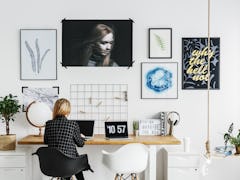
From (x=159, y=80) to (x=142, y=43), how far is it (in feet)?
1.60

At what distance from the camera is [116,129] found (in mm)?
4332

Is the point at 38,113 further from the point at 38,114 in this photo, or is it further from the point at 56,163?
the point at 56,163

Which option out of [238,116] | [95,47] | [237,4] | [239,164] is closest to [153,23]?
[95,47]

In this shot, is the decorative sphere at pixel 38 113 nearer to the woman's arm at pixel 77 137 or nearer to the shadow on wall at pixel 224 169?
the woman's arm at pixel 77 137

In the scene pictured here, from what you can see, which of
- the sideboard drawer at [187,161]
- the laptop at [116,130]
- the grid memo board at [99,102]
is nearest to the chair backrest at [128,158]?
the laptop at [116,130]

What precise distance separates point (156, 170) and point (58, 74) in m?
1.65

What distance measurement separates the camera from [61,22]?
15.1ft

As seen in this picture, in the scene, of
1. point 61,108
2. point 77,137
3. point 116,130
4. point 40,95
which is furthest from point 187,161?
point 40,95

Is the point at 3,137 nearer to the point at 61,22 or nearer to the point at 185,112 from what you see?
the point at 61,22

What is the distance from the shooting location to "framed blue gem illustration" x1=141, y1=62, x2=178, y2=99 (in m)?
4.63

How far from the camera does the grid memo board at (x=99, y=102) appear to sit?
15.2 feet

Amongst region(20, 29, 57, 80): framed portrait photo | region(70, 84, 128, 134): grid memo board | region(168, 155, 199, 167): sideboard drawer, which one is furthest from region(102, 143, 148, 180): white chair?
region(20, 29, 57, 80): framed portrait photo

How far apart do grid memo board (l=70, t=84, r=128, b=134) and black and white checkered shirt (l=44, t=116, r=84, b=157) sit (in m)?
0.91

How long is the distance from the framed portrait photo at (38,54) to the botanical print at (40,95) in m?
0.14
